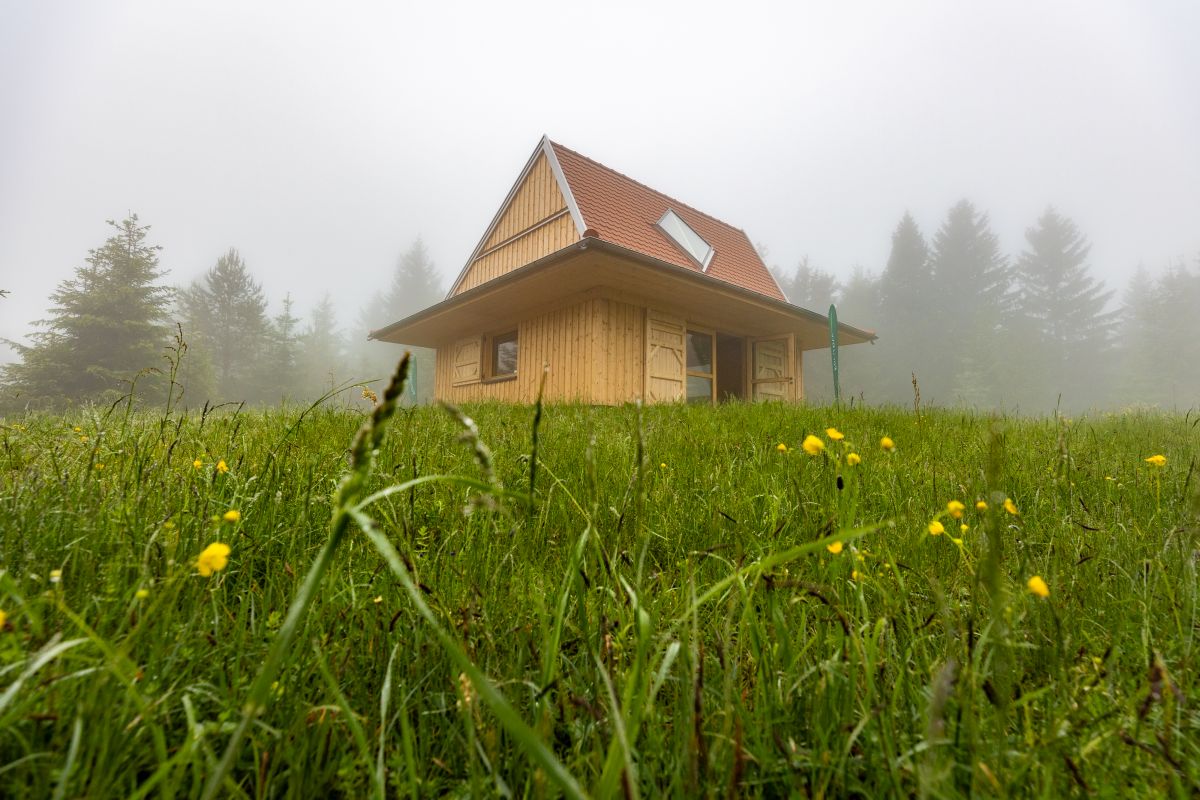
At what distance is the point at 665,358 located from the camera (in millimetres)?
11180

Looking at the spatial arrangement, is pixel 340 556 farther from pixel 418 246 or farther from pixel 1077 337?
pixel 1077 337

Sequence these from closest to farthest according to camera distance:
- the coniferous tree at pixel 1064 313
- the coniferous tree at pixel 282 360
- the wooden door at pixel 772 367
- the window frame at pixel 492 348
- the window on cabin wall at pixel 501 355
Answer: the window frame at pixel 492 348
the window on cabin wall at pixel 501 355
the wooden door at pixel 772 367
the coniferous tree at pixel 282 360
the coniferous tree at pixel 1064 313

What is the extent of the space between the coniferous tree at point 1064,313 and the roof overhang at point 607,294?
145ft

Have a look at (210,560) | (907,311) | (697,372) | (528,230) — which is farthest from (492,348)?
Answer: (907,311)

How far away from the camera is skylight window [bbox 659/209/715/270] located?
13.1 m

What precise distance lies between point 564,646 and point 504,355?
581 inches

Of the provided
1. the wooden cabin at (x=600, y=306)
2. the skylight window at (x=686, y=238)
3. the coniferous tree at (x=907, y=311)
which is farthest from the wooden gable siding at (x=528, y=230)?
the coniferous tree at (x=907, y=311)

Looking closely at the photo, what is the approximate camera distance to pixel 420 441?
2998 mm

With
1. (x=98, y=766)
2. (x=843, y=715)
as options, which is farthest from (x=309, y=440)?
(x=843, y=715)

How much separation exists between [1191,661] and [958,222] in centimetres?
5957

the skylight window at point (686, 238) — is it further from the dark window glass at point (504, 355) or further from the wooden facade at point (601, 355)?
the dark window glass at point (504, 355)

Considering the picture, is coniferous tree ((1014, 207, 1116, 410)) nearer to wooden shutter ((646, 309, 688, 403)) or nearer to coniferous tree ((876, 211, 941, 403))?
coniferous tree ((876, 211, 941, 403))

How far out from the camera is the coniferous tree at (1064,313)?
4456cm

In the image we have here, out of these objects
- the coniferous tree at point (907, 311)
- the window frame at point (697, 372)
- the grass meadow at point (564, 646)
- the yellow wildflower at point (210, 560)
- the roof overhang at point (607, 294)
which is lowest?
the grass meadow at point (564, 646)
